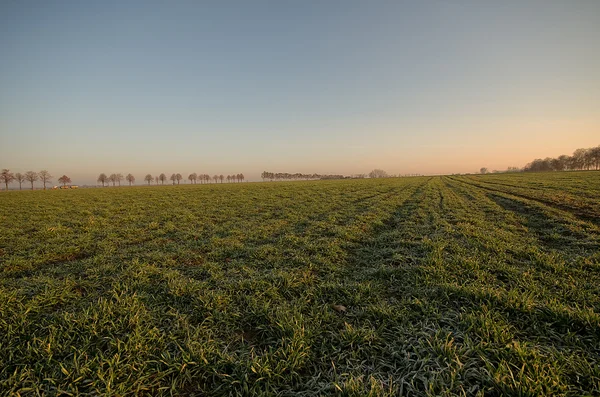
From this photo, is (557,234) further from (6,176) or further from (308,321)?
(6,176)

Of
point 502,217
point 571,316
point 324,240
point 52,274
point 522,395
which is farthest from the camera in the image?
point 502,217

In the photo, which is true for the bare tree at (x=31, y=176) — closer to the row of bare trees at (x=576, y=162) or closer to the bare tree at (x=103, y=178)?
the bare tree at (x=103, y=178)

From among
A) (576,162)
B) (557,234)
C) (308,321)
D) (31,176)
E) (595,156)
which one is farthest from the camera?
(31,176)

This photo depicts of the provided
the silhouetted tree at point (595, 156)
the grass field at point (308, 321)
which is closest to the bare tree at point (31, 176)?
the grass field at point (308, 321)

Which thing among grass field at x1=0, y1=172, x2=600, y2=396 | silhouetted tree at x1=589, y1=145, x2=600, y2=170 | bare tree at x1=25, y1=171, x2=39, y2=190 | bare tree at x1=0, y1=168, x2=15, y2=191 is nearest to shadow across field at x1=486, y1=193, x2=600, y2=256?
grass field at x1=0, y1=172, x2=600, y2=396

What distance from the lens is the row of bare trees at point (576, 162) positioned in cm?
11190

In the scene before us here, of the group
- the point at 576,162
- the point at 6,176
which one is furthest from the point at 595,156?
the point at 6,176

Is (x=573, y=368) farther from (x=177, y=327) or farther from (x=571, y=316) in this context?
(x=177, y=327)

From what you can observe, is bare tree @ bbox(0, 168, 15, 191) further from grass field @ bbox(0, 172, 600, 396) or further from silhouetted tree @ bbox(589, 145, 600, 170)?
silhouetted tree @ bbox(589, 145, 600, 170)

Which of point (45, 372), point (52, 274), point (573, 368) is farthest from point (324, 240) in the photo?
point (52, 274)

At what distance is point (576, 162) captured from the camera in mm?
121688

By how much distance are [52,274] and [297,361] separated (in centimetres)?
845

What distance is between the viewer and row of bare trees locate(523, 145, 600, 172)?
11190 centimetres

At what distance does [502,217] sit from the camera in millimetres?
14766
